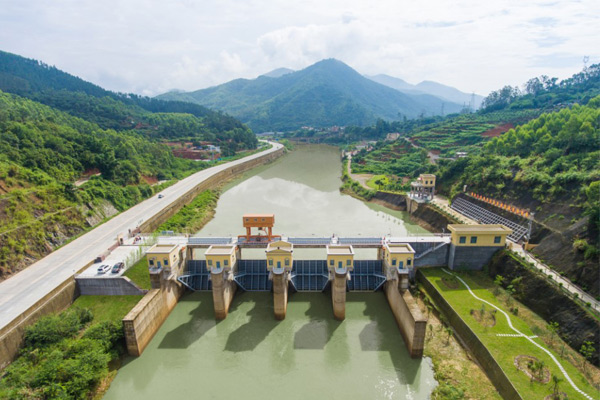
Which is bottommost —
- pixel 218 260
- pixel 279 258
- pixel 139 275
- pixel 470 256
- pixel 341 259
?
pixel 139 275

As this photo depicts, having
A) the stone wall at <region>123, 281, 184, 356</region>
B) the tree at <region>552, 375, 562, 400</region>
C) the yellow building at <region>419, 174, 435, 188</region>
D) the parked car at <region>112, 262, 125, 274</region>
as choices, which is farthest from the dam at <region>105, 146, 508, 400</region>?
the yellow building at <region>419, 174, 435, 188</region>

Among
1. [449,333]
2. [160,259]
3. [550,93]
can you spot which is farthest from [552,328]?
[550,93]

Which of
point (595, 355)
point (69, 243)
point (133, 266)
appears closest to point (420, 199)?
point (595, 355)

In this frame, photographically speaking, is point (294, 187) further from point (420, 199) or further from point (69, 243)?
point (69, 243)

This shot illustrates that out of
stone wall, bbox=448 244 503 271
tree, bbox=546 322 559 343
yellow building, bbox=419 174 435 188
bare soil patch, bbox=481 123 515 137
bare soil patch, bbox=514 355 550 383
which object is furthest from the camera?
bare soil patch, bbox=481 123 515 137

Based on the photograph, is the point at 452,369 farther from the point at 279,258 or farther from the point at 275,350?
the point at 279,258

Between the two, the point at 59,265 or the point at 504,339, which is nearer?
the point at 504,339

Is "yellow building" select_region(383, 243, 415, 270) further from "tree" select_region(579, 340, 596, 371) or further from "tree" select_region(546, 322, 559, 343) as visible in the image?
"tree" select_region(579, 340, 596, 371)
